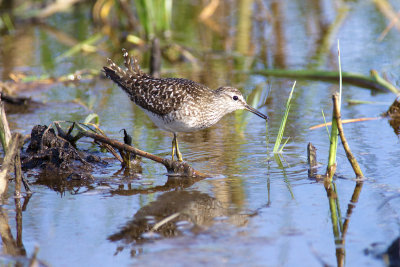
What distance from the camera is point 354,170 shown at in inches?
233

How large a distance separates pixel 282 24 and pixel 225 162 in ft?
25.6

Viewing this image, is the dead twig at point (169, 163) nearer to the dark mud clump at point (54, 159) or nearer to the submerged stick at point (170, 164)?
the submerged stick at point (170, 164)

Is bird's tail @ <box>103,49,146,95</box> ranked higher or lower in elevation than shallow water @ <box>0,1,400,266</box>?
higher

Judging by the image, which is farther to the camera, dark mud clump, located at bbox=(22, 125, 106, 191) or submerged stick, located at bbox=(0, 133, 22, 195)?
dark mud clump, located at bbox=(22, 125, 106, 191)

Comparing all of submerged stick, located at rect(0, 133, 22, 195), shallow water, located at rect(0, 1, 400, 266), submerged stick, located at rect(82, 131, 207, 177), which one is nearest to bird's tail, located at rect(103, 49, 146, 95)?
shallow water, located at rect(0, 1, 400, 266)

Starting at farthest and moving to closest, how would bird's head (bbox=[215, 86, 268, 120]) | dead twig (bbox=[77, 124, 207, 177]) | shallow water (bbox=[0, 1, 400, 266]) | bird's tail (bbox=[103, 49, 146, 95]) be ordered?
bird's tail (bbox=[103, 49, 146, 95])
bird's head (bbox=[215, 86, 268, 120])
dead twig (bbox=[77, 124, 207, 177])
shallow water (bbox=[0, 1, 400, 266])

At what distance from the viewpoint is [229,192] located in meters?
5.94

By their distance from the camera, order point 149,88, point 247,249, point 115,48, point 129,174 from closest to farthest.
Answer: point 247,249, point 129,174, point 149,88, point 115,48

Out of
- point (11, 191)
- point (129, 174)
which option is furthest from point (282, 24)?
point (11, 191)

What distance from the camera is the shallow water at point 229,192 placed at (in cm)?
475

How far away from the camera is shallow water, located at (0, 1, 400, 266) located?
4750 mm

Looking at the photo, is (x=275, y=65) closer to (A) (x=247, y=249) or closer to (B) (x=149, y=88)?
(B) (x=149, y=88)

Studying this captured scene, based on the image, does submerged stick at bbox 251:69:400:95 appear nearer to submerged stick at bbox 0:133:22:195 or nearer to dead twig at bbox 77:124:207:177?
dead twig at bbox 77:124:207:177

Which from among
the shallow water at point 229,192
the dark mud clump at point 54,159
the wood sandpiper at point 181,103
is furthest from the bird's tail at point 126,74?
the dark mud clump at point 54,159
